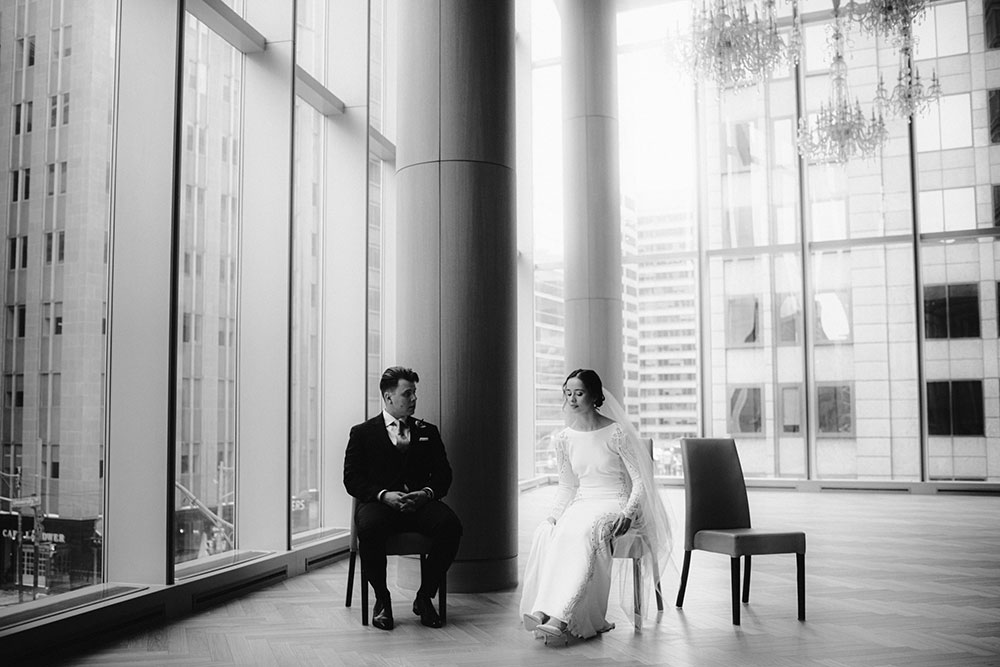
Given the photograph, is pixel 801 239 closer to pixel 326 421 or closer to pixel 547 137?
pixel 547 137

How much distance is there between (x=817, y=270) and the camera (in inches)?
468

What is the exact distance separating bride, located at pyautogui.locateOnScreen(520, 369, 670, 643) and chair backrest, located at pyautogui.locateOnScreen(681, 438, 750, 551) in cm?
29

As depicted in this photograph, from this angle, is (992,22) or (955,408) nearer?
(955,408)

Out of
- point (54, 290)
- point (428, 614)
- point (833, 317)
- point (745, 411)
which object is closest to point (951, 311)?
point (833, 317)

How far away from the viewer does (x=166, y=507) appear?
4.38 m

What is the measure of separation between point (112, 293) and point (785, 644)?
367cm

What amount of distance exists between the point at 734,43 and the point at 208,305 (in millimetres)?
4494

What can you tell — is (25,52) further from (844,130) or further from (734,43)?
(844,130)

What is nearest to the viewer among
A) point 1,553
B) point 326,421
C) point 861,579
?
point 1,553

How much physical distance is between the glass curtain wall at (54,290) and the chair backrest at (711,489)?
303 centimetres

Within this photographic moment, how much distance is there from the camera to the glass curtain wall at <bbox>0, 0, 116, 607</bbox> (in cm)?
382

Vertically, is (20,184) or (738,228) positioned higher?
(738,228)

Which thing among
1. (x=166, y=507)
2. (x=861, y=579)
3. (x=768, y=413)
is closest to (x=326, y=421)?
(x=166, y=507)

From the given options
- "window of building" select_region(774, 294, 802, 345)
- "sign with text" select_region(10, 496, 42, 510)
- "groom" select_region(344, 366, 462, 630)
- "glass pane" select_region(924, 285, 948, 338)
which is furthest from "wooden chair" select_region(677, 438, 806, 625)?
"glass pane" select_region(924, 285, 948, 338)
